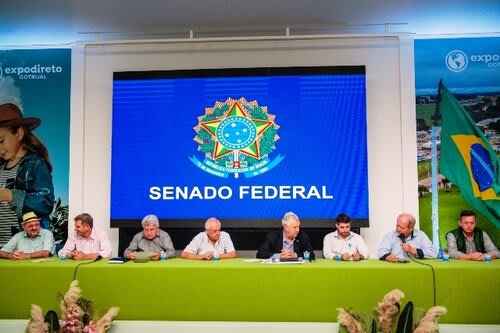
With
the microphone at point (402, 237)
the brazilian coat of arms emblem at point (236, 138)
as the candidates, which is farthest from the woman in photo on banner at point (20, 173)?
the microphone at point (402, 237)

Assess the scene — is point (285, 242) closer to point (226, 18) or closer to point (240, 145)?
point (240, 145)

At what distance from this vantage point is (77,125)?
542cm

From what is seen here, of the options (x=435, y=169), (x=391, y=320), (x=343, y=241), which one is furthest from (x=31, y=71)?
(x=391, y=320)

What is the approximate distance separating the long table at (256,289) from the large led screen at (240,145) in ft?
6.96

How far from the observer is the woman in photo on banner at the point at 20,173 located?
5.30 metres

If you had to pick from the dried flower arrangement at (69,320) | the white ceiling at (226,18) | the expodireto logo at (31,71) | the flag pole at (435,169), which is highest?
the white ceiling at (226,18)

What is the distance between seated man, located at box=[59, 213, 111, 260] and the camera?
4.21 meters

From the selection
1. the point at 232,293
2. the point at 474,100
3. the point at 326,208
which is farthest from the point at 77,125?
the point at 474,100

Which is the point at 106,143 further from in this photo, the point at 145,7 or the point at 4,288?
the point at 4,288

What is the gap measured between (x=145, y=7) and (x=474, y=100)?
3317 millimetres

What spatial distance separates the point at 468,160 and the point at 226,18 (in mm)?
2742

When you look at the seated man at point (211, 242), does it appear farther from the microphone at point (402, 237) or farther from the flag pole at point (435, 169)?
the flag pole at point (435, 169)

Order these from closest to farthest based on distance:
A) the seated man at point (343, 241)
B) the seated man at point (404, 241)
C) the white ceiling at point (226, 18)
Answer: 1. the seated man at point (404, 241)
2. the seated man at point (343, 241)
3. the white ceiling at point (226, 18)

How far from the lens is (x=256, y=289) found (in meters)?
2.81
